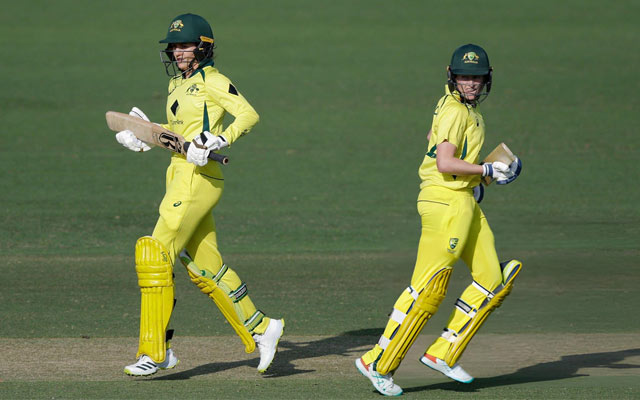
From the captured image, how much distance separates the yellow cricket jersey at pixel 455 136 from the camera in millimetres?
5812

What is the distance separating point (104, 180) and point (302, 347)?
25.4ft

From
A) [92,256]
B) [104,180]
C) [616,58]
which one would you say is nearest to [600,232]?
[92,256]

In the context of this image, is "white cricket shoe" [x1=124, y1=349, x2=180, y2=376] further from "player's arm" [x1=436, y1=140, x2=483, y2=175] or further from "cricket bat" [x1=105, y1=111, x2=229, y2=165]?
"player's arm" [x1=436, y1=140, x2=483, y2=175]

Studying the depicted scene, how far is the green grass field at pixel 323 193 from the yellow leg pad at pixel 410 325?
211 mm

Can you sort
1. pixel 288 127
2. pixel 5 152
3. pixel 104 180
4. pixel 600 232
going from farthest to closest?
pixel 288 127 < pixel 5 152 < pixel 104 180 < pixel 600 232

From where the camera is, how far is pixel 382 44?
22016 mm

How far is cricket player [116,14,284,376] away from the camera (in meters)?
6.12

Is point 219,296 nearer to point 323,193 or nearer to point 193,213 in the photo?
point 193,213

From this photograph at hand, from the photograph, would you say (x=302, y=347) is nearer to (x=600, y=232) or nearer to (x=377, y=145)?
(x=600, y=232)

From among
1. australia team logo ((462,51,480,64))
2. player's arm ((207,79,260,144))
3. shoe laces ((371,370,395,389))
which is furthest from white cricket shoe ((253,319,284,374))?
australia team logo ((462,51,480,64))

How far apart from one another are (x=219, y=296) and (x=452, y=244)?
5.24 ft

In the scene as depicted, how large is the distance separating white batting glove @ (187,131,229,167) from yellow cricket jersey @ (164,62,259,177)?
0.18 meters

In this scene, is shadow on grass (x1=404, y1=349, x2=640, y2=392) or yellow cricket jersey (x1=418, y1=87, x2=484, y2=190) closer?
yellow cricket jersey (x1=418, y1=87, x2=484, y2=190)

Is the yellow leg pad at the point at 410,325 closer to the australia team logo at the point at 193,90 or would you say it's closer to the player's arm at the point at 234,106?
the player's arm at the point at 234,106
